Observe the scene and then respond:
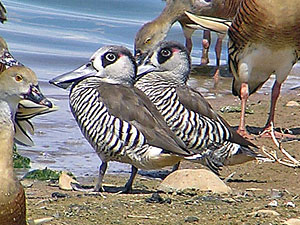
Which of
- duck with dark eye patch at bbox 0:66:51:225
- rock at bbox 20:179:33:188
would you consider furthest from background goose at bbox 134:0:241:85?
duck with dark eye patch at bbox 0:66:51:225

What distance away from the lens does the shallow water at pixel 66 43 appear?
9523 millimetres

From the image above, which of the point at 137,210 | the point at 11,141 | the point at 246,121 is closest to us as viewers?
the point at 11,141

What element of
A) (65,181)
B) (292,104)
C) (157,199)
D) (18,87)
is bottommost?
(292,104)

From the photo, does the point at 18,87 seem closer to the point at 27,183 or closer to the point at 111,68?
the point at 27,183

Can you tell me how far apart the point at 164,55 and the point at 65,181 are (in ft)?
6.31

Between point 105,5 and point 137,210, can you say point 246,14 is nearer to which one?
point 137,210

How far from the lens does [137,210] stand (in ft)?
20.5

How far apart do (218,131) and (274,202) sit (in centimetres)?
194

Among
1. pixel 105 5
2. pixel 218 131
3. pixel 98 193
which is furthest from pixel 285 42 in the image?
pixel 105 5

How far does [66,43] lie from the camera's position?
727 inches

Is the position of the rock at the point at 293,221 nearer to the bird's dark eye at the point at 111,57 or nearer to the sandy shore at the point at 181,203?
the sandy shore at the point at 181,203

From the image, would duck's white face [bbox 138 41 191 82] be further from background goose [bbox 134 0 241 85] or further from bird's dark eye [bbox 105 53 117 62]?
background goose [bbox 134 0 241 85]

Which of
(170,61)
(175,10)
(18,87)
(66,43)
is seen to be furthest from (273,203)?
(66,43)

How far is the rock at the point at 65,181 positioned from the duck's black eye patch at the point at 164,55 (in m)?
1.73
